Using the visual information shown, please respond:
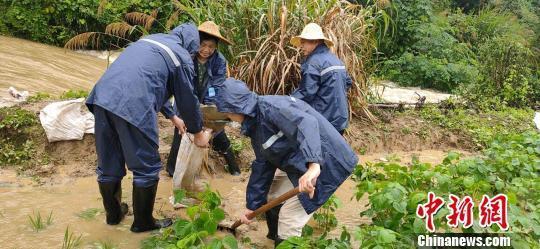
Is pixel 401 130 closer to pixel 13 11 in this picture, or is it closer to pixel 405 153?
pixel 405 153

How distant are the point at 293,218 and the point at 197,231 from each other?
1.92ft

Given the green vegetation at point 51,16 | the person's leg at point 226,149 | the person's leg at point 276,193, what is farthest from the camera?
the green vegetation at point 51,16

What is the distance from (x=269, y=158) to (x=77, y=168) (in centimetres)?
229

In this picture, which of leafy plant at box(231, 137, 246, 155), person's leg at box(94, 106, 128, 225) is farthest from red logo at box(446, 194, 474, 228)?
leafy plant at box(231, 137, 246, 155)

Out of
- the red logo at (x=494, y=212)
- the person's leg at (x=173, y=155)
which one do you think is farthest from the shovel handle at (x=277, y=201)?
the person's leg at (x=173, y=155)

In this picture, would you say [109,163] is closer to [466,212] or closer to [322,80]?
[322,80]

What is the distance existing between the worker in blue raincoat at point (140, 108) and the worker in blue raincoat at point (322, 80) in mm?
1036

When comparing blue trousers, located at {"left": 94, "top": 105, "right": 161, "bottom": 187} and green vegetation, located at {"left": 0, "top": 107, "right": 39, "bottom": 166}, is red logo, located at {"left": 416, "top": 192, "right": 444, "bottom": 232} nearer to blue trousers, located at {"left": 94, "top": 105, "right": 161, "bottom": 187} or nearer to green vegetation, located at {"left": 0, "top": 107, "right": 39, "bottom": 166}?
blue trousers, located at {"left": 94, "top": 105, "right": 161, "bottom": 187}

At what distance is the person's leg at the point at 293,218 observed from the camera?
3.00 meters

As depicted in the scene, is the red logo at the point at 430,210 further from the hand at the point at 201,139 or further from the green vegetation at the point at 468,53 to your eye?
the green vegetation at the point at 468,53

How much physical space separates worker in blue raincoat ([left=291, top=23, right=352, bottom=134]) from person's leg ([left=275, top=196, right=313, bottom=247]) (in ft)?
3.89

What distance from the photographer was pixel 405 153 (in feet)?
20.2

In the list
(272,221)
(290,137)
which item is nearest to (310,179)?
(290,137)

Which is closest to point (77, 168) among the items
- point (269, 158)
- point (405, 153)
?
point (269, 158)
